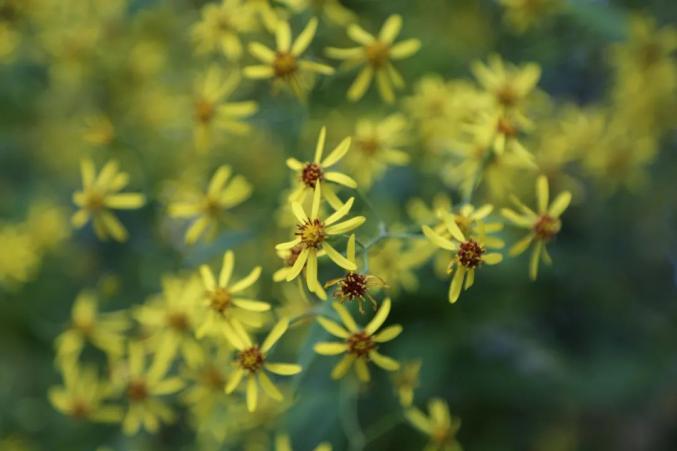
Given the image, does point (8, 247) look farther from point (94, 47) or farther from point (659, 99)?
point (659, 99)

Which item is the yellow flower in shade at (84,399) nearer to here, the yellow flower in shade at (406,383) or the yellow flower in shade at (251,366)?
the yellow flower in shade at (251,366)

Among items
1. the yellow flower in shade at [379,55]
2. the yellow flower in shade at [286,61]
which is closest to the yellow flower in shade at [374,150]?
the yellow flower in shade at [379,55]

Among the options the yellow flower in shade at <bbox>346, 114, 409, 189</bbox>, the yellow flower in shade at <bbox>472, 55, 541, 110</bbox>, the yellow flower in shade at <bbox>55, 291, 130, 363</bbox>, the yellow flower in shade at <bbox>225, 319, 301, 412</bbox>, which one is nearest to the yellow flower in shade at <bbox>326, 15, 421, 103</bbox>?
the yellow flower in shade at <bbox>346, 114, 409, 189</bbox>

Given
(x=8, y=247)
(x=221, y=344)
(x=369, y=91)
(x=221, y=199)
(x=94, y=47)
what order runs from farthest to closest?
(x=94, y=47)
(x=8, y=247)
(x=369, y=91)
(x=221, y=199)
(x=221, y=344)

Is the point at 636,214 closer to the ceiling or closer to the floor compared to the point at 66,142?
closer to the floor

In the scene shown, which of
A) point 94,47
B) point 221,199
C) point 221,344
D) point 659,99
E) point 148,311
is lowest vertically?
point 221,344

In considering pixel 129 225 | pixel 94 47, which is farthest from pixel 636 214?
pixel 94 47
